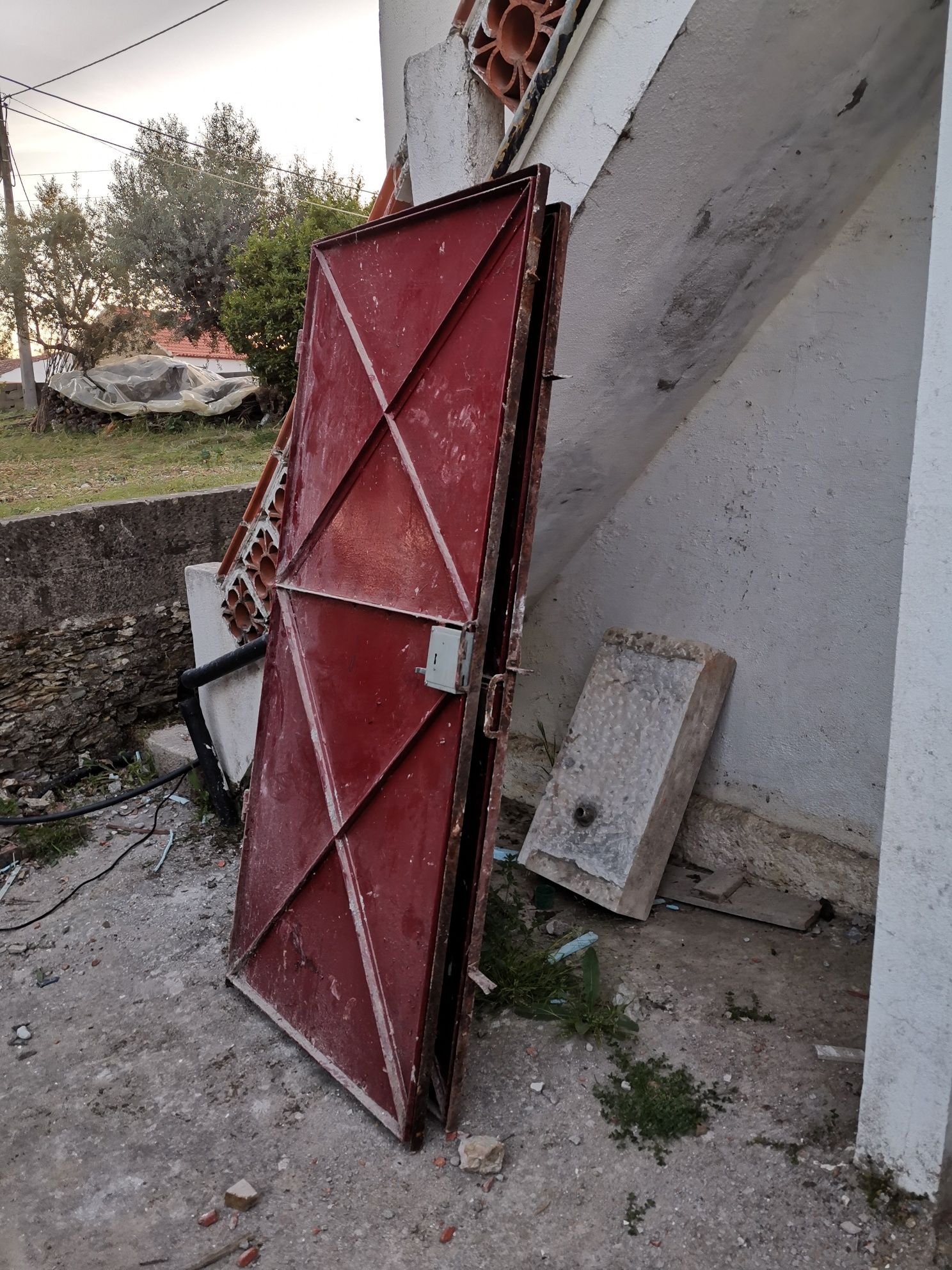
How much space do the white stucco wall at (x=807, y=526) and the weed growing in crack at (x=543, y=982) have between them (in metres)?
0.99

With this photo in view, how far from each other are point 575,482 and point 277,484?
1.33 metres

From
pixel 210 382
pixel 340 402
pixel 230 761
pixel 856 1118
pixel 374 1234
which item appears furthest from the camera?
pixel 210 382

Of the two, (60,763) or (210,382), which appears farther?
(210,382)

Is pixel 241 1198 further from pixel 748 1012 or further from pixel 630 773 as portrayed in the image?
pixel 630 773

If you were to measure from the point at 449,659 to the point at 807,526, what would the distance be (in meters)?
1.63

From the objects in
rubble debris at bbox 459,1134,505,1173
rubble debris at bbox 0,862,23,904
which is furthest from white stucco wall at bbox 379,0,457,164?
A: rubble debris at bbox 459,1134,505,1173

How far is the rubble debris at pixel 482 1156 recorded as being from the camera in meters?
2.53

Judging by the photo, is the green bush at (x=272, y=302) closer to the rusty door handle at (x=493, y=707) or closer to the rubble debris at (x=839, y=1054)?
the rusty door handle at (x=493, y=707)

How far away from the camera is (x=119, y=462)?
10336mm

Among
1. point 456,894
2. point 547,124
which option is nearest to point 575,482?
point 547,124

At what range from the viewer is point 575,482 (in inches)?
145

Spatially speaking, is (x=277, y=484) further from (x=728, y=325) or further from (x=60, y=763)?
(x=60, y=763)

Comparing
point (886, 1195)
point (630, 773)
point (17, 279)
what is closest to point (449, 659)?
point (630, 773)

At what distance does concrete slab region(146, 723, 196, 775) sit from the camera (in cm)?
535
